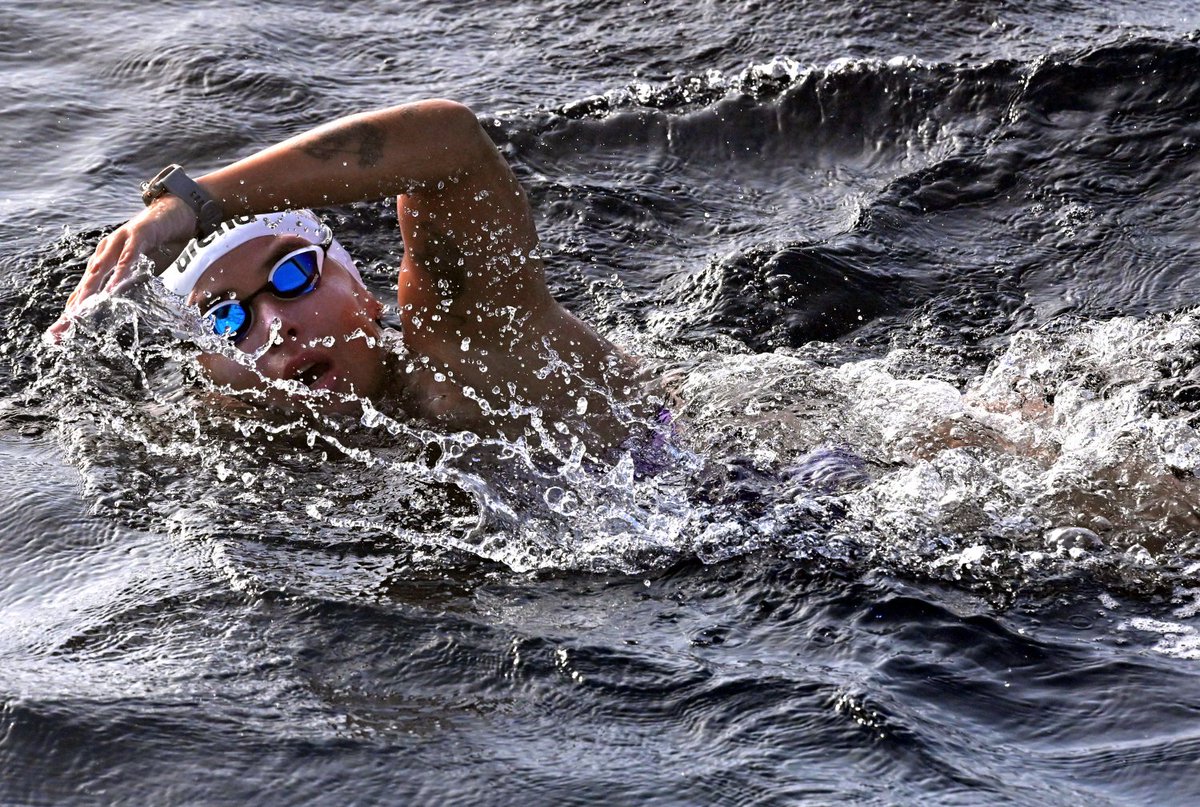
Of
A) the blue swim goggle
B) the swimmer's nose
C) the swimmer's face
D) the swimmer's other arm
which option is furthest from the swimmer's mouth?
the swimmer's other arm

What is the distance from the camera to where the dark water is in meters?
3.19

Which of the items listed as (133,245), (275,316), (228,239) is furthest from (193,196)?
(275,316)

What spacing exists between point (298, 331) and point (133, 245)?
113cm

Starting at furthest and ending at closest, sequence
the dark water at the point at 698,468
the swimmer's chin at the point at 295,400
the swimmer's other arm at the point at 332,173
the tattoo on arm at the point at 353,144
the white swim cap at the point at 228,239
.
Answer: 1. the swimmer's chin at the point at 295,400
2. the white swim cap at the point at 228,239
3. the tattoo on arm at the point at 353,144
4. the swimmer's other arm at the point at 332,173
5. the dark water at the point at 698,468

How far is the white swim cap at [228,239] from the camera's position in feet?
14.5

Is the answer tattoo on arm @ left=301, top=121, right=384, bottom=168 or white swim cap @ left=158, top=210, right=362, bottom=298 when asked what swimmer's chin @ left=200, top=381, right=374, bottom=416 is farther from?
tattoo on arm @ left=301, top=121, right=384, bottom=168

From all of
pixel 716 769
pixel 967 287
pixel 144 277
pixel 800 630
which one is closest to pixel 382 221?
pixel 967 287

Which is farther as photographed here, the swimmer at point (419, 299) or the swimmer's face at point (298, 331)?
the swimmer's face at point (298, 331)

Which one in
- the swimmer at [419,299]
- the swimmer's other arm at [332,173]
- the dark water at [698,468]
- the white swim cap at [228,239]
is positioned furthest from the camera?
the white swim cap at [228,239]

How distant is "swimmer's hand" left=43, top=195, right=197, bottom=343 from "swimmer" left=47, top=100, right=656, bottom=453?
338mm

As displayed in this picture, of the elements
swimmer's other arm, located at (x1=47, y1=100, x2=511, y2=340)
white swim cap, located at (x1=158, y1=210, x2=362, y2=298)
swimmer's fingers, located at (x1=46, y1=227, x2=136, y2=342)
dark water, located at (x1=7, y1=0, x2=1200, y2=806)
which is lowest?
dark water, located at (x1=7, y1=0, x2=1200, y2=806)

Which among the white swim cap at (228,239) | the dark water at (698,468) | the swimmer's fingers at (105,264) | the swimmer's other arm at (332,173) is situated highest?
the swimmer's other arm at (332,173)

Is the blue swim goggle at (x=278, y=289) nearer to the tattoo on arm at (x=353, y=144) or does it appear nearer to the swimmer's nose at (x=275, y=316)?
the swimmer's nose at (x=275, y=316)

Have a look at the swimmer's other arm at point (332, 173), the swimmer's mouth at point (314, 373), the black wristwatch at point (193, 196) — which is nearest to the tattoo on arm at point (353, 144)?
the swimmer's other arm at point (332, 173)
